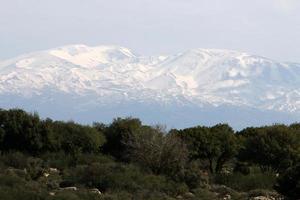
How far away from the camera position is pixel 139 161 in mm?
45062

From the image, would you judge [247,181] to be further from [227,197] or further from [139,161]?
[139,161]

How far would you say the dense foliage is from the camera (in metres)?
33.4

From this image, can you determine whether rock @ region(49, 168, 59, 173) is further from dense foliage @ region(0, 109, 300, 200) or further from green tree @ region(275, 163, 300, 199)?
green tree @ region(275, 163, 300, 199)

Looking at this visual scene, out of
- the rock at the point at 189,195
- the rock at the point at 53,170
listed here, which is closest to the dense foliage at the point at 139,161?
the rock at the point at 53,170

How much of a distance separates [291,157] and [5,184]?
82.0 ft

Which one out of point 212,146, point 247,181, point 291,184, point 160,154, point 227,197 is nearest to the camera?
point 291,184

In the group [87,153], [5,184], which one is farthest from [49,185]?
[87,153]

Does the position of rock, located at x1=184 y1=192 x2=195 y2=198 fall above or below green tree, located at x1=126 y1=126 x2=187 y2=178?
below

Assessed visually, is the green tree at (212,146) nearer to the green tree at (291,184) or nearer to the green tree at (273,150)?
the green tree at (273,150)

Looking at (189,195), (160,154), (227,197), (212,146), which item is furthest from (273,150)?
(189,195)

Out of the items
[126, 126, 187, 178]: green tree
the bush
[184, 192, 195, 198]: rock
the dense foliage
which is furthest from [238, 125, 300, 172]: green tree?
[184, 192, 195, 198]: rock

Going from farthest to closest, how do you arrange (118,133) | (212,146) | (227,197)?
(118,133), (212,146), (227,197)

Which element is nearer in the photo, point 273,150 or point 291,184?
point 291,184

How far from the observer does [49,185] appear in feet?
109
